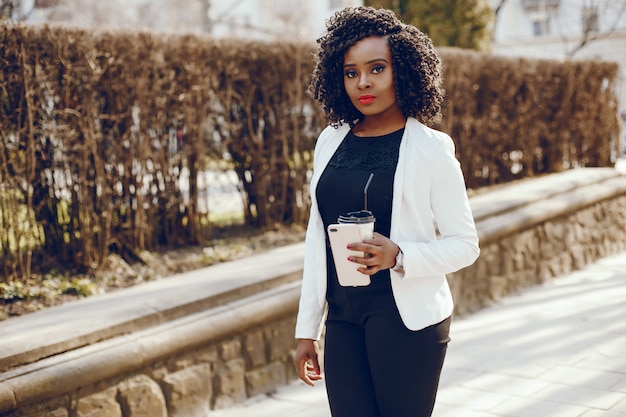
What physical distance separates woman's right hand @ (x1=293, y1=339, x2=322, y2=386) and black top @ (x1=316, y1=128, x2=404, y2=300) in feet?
0.64

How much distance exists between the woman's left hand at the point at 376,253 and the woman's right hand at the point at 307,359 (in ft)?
1.59

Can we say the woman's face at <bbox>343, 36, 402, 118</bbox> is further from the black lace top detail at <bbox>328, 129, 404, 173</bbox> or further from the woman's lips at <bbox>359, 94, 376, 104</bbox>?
the black lace top detail at <bbox>328, 129, 404, 173</bbox>

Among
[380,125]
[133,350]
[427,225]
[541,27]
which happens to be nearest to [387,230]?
[427,225]

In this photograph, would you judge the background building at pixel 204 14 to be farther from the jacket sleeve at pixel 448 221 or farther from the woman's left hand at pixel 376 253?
the woman's left hand at pixel 376 253

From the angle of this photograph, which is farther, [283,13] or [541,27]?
[541,27]

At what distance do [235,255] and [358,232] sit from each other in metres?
3.92

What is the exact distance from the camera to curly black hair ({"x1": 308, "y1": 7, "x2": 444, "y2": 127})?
8.91 ft

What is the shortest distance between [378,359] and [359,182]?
1.95ft

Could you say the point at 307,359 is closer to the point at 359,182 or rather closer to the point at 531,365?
the point at 359,182

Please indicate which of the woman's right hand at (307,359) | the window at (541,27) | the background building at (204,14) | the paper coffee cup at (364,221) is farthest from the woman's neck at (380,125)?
the window at (541,27)

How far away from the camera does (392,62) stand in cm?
272

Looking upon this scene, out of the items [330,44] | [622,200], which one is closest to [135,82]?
[330,44]

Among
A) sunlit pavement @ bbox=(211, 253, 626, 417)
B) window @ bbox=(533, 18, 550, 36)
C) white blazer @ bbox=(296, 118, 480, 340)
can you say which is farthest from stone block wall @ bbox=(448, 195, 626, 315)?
window @ bbox=(533, 18, 550, 36)

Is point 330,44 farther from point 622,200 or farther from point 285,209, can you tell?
point 622,200
